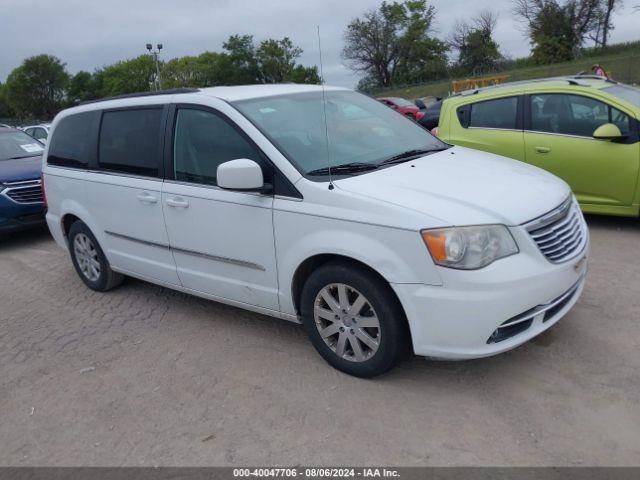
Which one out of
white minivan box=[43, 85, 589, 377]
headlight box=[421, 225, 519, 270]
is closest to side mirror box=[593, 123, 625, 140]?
white minivan box=[43, 85, 589, 377]

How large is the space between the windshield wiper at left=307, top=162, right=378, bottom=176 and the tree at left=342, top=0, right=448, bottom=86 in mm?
65541

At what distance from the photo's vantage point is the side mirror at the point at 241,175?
357cm

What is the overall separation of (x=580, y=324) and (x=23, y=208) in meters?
7.08

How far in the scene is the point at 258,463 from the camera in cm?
293

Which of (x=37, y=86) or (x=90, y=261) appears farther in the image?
(x=37, y=86)

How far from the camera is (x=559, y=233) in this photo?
3.44m

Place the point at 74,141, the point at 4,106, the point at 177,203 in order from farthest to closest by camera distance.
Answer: the point at 4,106
the point at 74,141
the point at 177,203

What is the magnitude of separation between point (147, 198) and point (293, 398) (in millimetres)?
2017

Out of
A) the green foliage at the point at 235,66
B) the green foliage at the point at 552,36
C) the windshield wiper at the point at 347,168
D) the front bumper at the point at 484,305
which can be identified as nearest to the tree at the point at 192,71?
the green foliage at the point at 235,66

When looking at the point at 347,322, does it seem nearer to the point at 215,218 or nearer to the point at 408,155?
the point at 215,218

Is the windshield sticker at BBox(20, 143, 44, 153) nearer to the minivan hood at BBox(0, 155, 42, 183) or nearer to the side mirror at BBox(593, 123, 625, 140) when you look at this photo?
the minivan hood at BBox(0, 155, 42, 183)

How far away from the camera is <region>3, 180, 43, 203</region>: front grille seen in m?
7.89

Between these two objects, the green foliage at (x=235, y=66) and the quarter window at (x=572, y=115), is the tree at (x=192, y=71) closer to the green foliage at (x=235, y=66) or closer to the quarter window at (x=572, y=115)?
the green foliage at (x=235, y=66)

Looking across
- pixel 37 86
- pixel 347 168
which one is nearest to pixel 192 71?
pixel 37 86
